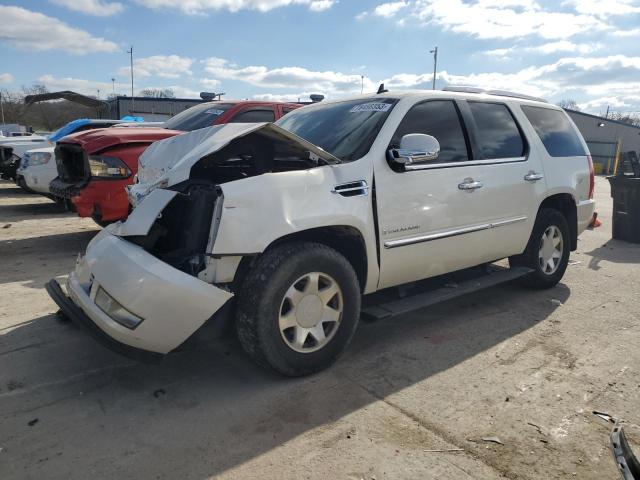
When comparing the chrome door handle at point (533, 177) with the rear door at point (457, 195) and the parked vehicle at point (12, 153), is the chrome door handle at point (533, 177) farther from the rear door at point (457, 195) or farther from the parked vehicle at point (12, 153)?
the parked vehicle at point (12, 153)

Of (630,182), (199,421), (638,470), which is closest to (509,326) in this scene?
(638,470)

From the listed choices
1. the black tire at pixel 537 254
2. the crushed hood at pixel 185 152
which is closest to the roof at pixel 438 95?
the crushed hood at pixel 185 152

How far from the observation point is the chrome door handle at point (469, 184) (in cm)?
390

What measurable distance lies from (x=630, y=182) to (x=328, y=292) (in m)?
7.09

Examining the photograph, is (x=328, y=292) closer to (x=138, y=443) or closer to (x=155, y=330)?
(x=155, y=330)

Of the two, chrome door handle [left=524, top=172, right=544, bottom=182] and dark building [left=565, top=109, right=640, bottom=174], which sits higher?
dark building [left=565, top=109, right=640, bottom=174]

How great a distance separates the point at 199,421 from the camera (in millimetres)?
2738

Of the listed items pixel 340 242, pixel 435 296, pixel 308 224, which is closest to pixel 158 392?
pixel 308 224

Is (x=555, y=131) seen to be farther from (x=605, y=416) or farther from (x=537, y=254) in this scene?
(x=605, y=416)

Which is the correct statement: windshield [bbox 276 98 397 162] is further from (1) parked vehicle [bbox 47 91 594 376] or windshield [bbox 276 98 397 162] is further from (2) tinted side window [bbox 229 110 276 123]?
(2) tinted side window [bbox 229 110 276 123]

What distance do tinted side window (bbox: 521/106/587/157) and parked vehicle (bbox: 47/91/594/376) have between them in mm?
319

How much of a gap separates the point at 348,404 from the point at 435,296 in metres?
1.33

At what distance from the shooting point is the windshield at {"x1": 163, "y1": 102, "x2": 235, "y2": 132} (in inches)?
283

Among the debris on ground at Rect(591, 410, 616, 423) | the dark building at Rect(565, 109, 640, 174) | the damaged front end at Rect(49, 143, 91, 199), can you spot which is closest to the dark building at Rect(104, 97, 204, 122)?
the damaged front end at Rect(49, 143, 91, 199)
